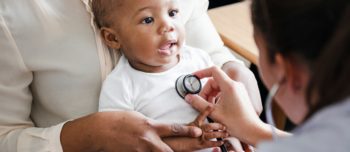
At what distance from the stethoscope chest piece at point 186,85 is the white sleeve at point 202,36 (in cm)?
26

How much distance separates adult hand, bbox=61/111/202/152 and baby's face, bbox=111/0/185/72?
173 mm

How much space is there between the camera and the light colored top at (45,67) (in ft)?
3.76

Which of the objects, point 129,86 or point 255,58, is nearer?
point 129,86

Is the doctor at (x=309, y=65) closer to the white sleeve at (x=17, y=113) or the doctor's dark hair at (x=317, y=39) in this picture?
the doctor's dark hair at (x=317, y=39)

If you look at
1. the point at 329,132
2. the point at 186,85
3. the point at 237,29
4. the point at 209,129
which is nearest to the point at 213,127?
the point at 209,129

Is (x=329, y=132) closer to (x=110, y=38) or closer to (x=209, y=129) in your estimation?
(x=209, y=129)

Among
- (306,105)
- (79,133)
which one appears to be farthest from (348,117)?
Result: (79,133)

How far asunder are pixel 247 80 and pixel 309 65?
0.70m

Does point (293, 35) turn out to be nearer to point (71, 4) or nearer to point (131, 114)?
point (131, 114)

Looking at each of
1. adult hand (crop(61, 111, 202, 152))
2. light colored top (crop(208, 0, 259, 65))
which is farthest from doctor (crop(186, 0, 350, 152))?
light colored top (crop(208, 0, 259, 65))

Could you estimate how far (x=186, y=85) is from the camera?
125cm

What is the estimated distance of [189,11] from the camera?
4.85ft

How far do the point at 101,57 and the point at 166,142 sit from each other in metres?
0.29

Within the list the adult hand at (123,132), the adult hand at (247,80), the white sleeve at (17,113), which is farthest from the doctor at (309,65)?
the white sleeve at (17,113)
